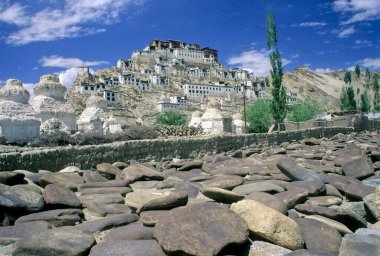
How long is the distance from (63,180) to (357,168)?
18.6 ft

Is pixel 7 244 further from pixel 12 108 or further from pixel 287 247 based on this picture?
pixel 12 108

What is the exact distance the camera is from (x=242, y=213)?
11.7ft

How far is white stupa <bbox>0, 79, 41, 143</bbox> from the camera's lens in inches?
467

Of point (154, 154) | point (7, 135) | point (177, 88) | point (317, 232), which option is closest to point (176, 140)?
point (154, 154)

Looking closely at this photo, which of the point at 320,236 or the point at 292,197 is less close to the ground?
the point at 292,197

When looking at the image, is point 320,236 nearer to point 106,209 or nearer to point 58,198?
point 106,209

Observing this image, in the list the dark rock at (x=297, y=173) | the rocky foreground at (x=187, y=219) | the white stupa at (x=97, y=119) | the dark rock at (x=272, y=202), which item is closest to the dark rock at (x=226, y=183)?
the rocky foreground at (x=187, y=219)

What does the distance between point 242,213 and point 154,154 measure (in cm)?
660

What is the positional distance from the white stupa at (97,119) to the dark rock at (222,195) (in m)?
13.6

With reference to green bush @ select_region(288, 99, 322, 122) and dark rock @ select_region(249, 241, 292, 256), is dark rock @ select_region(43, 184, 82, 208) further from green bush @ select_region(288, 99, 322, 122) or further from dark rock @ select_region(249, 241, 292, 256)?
green bush @ select_region(288, 99, 322, 122)

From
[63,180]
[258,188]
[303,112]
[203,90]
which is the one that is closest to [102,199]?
[63,180]

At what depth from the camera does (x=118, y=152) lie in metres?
8.73

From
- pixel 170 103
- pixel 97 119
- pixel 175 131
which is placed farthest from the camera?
pixel 170 103

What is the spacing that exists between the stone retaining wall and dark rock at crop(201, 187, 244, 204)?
376 centimetres
